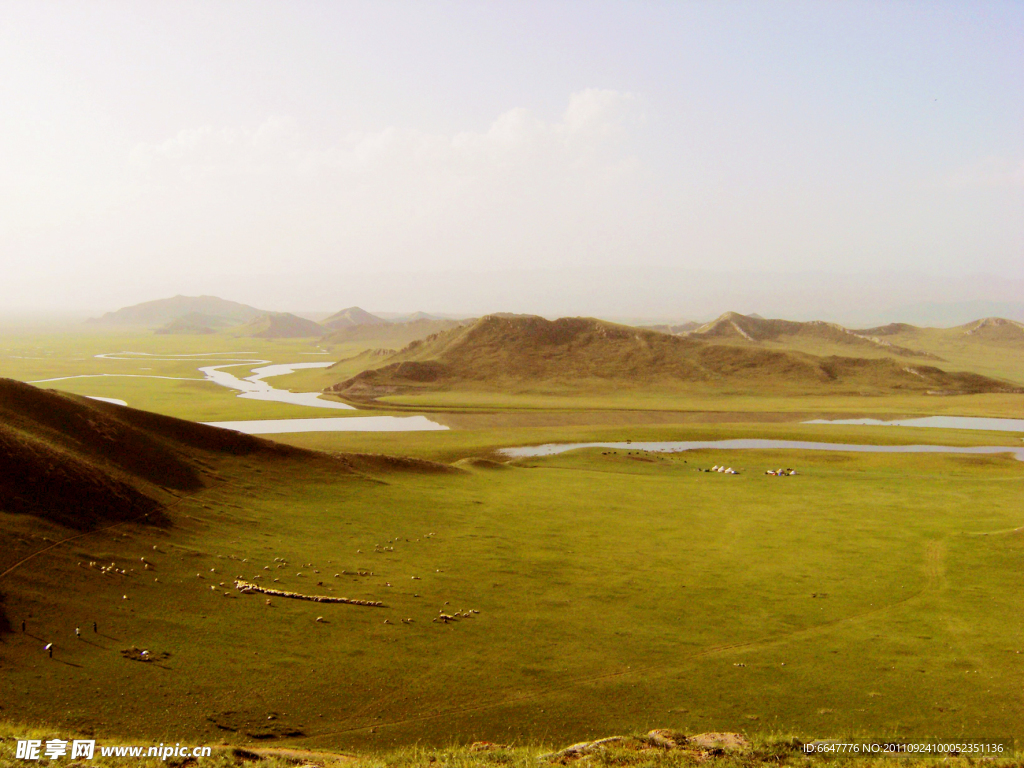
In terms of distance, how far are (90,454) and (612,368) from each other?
4503 inches

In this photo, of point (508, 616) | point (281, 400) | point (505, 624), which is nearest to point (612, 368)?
point (281, 400)

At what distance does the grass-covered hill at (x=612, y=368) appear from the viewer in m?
133

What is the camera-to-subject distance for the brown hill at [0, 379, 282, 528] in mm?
28516

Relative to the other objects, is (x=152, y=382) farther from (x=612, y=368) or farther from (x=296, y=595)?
(x=296, y=595)

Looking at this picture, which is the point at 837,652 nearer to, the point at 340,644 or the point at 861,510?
the point at 340,644

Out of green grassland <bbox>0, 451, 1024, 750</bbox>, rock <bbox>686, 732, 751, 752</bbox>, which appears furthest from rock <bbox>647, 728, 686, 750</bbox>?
green grassland <bbox>0, 451, 1024, 750</bbox>

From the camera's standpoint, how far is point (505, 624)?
26250 millimetres

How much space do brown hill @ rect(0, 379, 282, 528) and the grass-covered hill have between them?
77015 millimetres

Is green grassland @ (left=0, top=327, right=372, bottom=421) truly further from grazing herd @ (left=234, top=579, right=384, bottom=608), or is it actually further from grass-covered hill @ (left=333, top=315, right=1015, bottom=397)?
grazing herd @ (left=234, top=579, right=384, bottom=608)

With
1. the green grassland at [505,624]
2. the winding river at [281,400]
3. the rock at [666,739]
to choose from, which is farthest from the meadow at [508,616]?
the winding river at [281,400]

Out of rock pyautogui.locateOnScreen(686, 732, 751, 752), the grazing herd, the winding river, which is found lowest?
rock pyautogui.locateOnScreen(686, 732, 751, 752)

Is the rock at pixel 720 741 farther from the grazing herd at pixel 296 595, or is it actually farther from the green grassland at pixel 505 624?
the grazing herd at pixel 296 595

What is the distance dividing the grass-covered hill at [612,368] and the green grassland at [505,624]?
87331mm

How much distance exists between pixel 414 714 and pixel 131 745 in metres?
7.22
